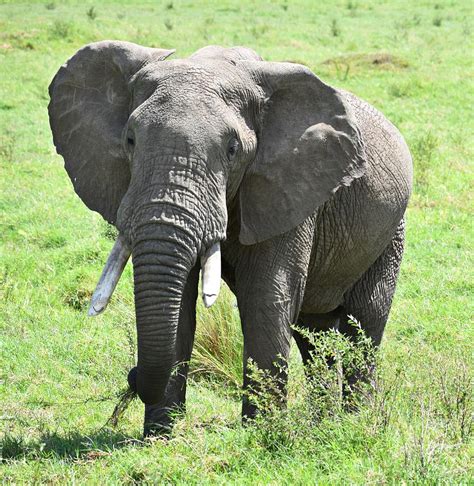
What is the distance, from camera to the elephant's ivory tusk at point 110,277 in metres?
4.29

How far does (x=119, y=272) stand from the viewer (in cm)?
439

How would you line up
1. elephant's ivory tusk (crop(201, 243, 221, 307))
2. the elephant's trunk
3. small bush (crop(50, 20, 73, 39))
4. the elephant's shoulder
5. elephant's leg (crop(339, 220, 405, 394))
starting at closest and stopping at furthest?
the elephant's trunk
elephant's ivory tusk (crop(201, 243, 221, 307))
the elephant's shoulder
elephant's leg (crop(339, 220, 405, 394))
small bush (crop(50, 20, 73, 39))

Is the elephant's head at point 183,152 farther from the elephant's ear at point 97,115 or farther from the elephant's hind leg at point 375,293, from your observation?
the elephant's hind leg at point 375,293

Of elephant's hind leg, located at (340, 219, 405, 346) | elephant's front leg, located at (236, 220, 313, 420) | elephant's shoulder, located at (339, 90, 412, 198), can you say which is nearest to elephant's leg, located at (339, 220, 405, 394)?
elephant's hind leg, located at (340, 219, 405, 346)

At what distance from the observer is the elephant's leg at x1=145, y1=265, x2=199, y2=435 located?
5027 millimetres

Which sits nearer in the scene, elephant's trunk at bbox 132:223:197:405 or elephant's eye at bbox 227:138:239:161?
elephant's trunk at bbox 132:223:197:405

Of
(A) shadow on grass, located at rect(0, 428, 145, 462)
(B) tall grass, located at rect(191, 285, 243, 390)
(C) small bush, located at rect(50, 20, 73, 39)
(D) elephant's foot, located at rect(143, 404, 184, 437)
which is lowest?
(A) shadow on grass, located at rect(0, 428, 145, 462)

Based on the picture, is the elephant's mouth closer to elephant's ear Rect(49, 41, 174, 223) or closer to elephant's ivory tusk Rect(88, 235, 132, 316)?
elephant's ivory tusk Rect(88, 235, 132, 316)

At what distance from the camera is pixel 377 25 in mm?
23297

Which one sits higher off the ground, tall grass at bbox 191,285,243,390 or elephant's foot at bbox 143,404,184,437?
tall grass at bbox 191,285,243,390

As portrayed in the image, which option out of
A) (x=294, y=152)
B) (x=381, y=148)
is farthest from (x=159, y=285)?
(x=381, y=148)

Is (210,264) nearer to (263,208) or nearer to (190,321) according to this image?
(263,208)

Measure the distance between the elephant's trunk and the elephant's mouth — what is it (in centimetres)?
12

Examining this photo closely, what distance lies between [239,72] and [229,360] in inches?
92.9
